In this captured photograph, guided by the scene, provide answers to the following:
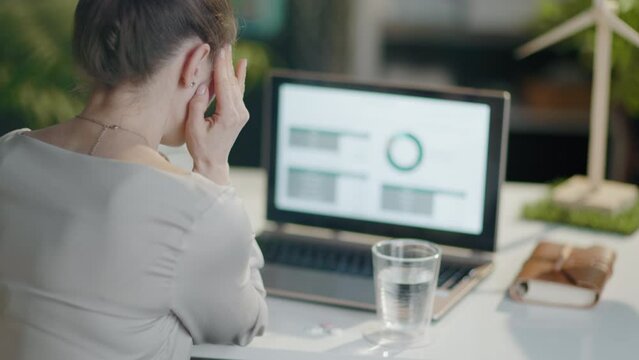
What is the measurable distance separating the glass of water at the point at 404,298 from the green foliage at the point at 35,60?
6.27 ft

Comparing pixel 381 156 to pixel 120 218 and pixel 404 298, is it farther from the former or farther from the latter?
pixel 120 218

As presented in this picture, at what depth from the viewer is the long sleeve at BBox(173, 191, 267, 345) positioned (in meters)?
1.30

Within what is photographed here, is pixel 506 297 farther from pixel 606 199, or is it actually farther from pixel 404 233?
pixel 606 199

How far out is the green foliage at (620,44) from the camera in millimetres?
2393

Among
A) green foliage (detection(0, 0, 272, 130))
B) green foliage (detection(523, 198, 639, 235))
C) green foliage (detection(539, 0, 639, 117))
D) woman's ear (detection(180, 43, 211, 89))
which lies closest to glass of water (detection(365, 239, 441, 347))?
woman's ear (detection(180, 43, 211, 89))

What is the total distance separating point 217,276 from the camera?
133 cm

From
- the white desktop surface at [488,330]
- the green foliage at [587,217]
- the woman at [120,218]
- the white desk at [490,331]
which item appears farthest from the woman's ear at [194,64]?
the green foliage at [587,217]

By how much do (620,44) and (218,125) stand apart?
Answer: 4.38 ft

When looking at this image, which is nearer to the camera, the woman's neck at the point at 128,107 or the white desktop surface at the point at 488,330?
the woman's neck at the point at 128,107

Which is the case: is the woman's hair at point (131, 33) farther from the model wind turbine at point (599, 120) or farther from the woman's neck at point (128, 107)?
the model wind turbine at point (599, 120)

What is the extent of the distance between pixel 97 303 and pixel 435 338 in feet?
1.71

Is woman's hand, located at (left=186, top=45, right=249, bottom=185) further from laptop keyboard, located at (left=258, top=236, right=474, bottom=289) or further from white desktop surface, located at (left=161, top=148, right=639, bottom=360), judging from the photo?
laptop keyboard, located at (left=258, top=236, right=474, bottom=289)

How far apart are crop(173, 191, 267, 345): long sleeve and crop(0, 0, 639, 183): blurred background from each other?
14.9 inches

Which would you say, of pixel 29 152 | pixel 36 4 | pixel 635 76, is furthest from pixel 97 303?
pixel 36 4
